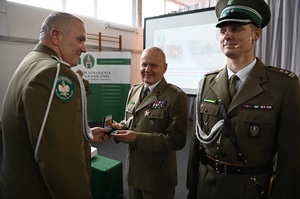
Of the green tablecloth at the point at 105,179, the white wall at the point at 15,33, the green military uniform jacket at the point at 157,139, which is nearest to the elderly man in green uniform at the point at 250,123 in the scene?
the green military uniform jacket at the point at 157,139

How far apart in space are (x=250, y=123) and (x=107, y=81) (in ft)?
13.8

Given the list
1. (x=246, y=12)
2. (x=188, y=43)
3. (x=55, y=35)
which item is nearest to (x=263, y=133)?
(x=246, y=12)

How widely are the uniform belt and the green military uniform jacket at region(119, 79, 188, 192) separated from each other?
43cm

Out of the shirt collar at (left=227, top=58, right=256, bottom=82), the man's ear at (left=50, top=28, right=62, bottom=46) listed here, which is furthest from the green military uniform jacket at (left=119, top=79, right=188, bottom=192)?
the man's ear at (left=50, top=28, right=62, bottom=46)

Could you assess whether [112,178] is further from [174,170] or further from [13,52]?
[13,52]

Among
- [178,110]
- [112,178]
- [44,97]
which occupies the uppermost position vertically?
[44,97]

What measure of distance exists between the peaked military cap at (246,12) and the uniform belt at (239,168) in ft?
2.32

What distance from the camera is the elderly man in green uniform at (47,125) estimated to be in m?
0.85

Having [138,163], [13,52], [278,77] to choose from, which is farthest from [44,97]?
[13,52]

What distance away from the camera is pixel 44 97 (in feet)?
2.80

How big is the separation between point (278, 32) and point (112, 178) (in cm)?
402

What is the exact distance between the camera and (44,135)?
33.3 inches

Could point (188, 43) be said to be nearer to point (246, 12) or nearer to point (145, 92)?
point (145, 92)

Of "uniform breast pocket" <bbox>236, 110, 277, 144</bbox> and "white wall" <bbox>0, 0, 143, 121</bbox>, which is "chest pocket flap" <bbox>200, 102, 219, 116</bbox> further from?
"white wall" <bbox>0, 0, 143, 121</bbox>
